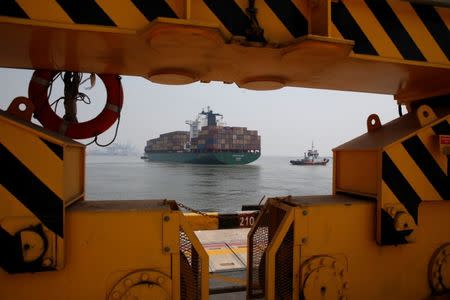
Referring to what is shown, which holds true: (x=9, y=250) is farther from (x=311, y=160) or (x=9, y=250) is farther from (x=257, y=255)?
(x=311, y=160)

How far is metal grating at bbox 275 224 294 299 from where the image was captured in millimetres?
1895

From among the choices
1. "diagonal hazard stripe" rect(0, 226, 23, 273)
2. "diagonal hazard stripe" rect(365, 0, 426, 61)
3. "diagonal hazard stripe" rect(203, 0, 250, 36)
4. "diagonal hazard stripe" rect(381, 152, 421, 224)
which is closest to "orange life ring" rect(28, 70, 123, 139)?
"diagonal hazard stripe" rect(0, 226, 23, 273)

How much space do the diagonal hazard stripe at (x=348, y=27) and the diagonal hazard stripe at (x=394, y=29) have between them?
0.49 feet

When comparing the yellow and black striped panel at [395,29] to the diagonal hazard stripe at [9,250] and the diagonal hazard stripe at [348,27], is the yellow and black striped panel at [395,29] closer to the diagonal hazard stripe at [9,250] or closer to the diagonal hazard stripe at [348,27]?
the diagonal hazard stripe at [348,27]

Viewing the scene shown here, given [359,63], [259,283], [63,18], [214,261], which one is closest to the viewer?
[63,18]

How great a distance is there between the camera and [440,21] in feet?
6.15

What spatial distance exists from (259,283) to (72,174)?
149 cm

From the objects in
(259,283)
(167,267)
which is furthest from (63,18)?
(259,283)

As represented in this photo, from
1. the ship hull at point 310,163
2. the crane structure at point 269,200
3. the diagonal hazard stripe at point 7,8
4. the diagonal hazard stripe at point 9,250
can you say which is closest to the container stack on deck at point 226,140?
the ship hull at point 310,163

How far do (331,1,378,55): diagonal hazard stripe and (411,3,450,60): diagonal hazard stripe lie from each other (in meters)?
0.41

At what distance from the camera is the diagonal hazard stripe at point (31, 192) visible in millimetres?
1473

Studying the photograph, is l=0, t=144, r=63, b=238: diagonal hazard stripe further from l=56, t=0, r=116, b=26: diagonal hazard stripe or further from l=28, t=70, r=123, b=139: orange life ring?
l=28, t=70, r=123, b=139: orange life ring

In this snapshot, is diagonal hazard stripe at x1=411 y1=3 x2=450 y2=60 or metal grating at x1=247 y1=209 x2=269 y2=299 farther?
metal grating at x1=247 y1=209 x2=269 y2=299

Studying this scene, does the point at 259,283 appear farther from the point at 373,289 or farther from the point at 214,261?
the point at 214,261
